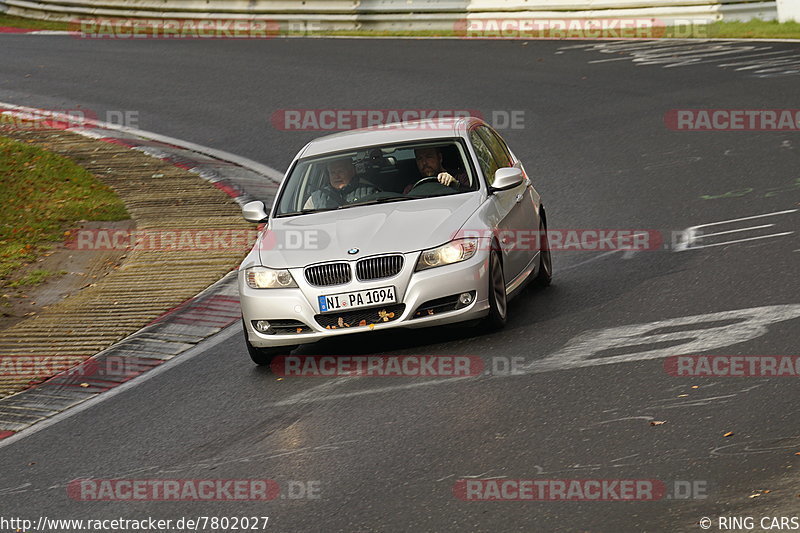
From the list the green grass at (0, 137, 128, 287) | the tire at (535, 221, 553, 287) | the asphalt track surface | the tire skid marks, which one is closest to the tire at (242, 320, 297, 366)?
the asphalt track surface

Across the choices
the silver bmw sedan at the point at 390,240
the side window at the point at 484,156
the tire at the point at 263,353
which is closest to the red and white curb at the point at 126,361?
the tire at the point at 263,353

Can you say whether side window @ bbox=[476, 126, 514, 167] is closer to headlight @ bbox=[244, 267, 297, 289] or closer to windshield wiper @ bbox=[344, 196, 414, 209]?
windshield wiper @ bbox=[344, 196, 414, 209]

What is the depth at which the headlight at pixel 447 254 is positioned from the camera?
362 inches

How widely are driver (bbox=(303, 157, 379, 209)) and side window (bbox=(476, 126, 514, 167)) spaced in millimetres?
1301

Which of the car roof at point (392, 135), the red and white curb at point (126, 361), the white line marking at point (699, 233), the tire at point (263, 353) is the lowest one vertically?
the red and white curb at point (126, 361)

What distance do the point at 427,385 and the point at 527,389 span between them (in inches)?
29.8

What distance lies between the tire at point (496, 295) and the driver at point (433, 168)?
93 centimetres

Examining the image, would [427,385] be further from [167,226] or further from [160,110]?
[160,110]

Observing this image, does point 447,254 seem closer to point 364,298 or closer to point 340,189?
point 364,298

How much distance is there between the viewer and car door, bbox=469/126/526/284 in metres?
9.87

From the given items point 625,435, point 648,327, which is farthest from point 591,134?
point 625,435

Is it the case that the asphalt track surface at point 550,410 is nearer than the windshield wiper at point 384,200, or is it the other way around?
the asphalt track surface at point 550,410

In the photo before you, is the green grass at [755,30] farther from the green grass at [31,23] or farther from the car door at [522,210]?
the green grass at [31,23]

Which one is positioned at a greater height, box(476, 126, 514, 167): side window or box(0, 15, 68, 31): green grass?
box(0, 15, 68, 31): green grass
